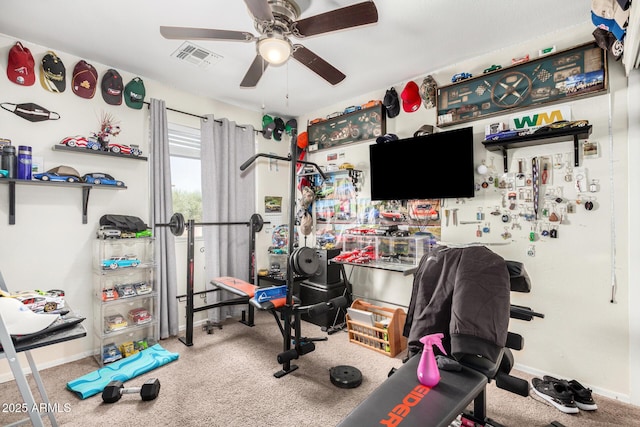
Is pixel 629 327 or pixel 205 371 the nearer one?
pixel 629 327

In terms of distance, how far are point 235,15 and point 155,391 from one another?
2.69 meters

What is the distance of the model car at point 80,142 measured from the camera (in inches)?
104

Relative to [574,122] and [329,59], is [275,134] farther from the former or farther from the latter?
[574,122]

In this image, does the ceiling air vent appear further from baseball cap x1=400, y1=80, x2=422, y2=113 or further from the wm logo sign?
the wm logo sign

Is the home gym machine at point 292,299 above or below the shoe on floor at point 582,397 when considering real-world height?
above

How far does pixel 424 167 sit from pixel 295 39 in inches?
63.8

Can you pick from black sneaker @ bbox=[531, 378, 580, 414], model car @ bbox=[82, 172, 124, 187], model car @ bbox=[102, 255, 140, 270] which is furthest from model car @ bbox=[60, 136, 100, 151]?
black sneaker @ bbox=[531, 378, 580, 414]

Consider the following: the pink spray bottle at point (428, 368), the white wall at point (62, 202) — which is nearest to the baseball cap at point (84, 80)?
the white wall at point (62, 202)

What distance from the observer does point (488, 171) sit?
2.69 metres

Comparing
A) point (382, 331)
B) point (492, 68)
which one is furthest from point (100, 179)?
point (492, 68)

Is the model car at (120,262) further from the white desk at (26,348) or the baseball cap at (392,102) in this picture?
the baseball cap at (392,102)

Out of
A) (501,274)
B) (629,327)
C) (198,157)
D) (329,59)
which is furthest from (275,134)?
(629,327)

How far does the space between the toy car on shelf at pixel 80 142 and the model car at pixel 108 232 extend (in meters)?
0.70

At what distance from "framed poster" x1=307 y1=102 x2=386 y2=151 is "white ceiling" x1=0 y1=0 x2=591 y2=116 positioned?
360mm
